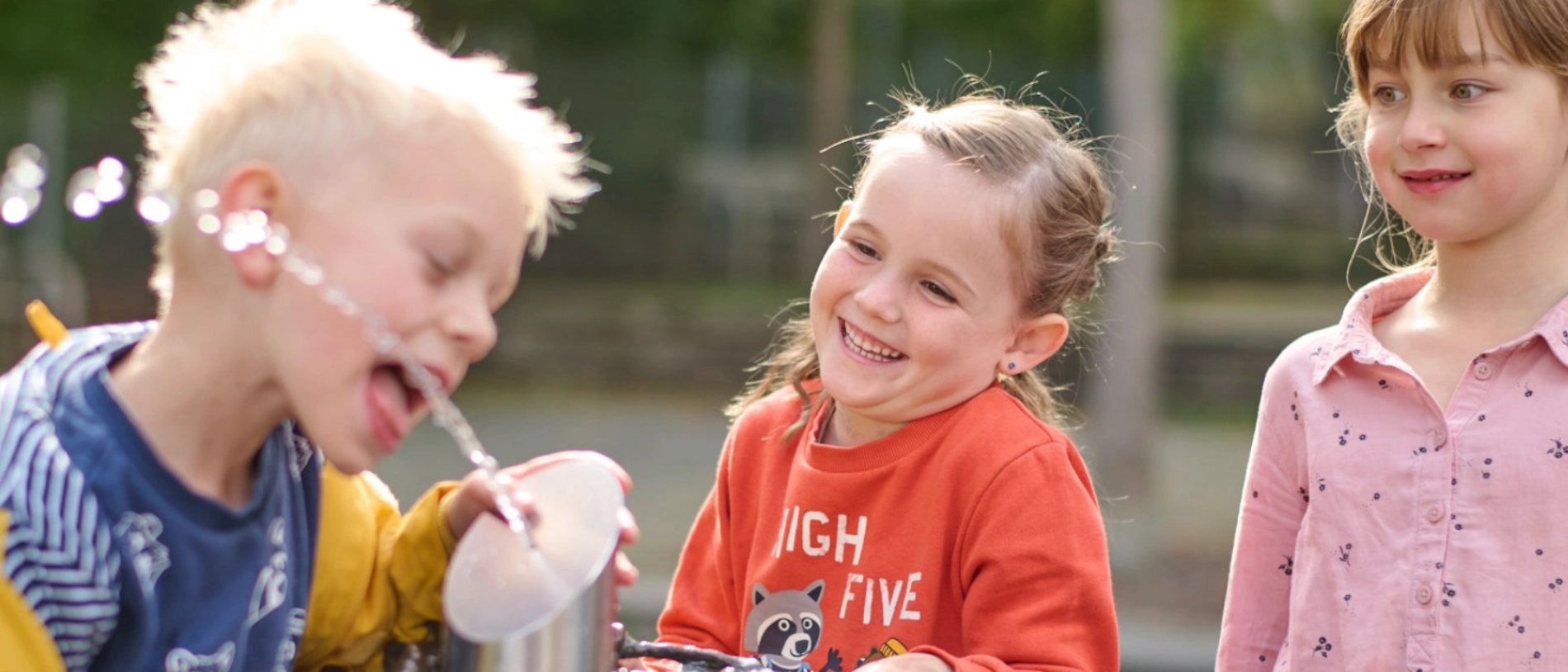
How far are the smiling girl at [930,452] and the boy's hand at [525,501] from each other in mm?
409

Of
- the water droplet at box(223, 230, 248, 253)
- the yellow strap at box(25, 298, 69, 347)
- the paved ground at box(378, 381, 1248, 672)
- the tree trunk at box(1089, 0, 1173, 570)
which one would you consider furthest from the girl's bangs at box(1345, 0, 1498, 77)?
the tree trunk at box(1089, 0, 1173, 570)

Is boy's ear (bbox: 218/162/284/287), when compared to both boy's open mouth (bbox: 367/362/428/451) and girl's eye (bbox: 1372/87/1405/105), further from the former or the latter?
girl's eye (bbox: 1372/87/1405/105)

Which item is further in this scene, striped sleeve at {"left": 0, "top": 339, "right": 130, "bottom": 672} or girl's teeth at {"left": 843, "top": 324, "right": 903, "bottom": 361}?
girl's teeth at {"left": 843, "top": 324, "right": 903, "bottom": 361}

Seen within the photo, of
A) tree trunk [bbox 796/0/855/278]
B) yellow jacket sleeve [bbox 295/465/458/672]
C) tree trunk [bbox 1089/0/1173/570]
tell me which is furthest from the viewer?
tree trunk [bbox 796/0/855/278]

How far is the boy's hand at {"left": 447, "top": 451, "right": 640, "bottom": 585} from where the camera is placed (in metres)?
1.24

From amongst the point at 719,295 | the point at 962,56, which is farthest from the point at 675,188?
the point at 962,56

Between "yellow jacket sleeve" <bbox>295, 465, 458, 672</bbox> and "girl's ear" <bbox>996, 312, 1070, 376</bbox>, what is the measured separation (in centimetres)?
72

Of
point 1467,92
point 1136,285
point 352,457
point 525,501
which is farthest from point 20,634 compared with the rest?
point 1136,285

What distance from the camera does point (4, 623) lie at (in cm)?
111

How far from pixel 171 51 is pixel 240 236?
0.79 feet

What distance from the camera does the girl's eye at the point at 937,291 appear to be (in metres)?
1.83

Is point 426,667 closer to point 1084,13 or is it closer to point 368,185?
point 368,185

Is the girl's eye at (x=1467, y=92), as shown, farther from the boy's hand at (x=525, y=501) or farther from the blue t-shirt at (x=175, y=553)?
the blue t-shirt at (x=175, y=553)

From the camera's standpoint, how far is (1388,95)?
1.93m
